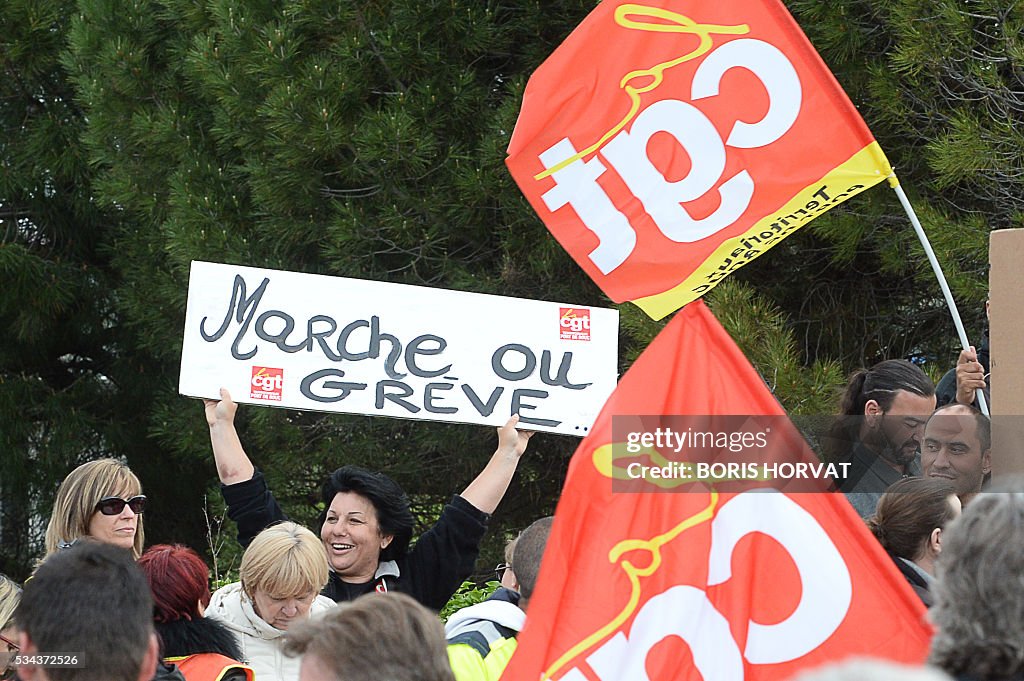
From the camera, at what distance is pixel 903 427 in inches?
161

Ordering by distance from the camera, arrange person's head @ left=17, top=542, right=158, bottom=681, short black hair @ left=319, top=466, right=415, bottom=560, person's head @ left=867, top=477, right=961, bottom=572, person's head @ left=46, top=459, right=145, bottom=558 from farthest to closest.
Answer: short black hair @ left=319, top=466, right=415, bottom=560, person's head @ left=46, top=459, right=145, bottom=558, person's head @ left=867, top=477, right=961, bottom=572, person's head @ left=17, top=542, right=158, bottom=681

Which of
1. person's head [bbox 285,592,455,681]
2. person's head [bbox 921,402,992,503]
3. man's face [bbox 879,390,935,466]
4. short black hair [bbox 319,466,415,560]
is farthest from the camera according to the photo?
short black hair [bbox 319,466,415,560]

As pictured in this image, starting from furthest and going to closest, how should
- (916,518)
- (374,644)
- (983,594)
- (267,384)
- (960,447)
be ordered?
(267,384)
(960,447)
(916,518)
(374,644)
(983,594)

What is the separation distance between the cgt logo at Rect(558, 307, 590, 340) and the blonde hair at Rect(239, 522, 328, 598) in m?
1.11

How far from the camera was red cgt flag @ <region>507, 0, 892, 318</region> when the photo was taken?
397cm

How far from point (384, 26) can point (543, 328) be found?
3.57 metres

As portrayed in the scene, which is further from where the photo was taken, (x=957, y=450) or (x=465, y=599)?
(x=465, y=599)

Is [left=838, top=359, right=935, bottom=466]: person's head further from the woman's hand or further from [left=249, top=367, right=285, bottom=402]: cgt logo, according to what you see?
the woman's hand

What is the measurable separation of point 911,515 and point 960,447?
1.54 ft

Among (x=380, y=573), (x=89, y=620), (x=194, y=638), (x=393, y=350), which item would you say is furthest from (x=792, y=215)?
(x=89, y=620)

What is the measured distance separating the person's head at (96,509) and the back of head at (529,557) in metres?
1.24

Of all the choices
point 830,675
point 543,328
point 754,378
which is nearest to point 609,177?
point 543,328

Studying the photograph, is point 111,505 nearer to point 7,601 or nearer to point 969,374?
point 7,601

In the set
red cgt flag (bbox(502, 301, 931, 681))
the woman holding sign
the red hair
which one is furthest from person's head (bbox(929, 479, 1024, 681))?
the woman holding sign
